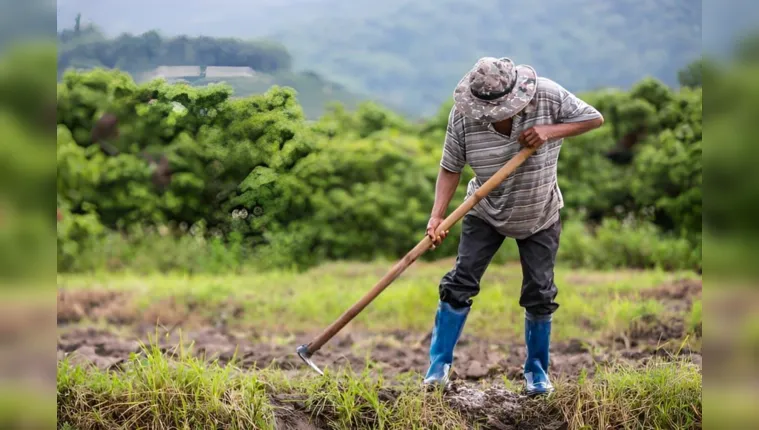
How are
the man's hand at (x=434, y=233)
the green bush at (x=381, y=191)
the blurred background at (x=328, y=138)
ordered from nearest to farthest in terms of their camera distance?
the blurred background at (x=328, y=138) < the man's hand at (x=434, y=233) < the green bush at (x=381, y=191)

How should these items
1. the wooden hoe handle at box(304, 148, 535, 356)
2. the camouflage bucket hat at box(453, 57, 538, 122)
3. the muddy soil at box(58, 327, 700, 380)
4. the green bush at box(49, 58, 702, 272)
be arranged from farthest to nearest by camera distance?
the green bush at box(49, 58, 702, 272) < the muddy soil at box(58, 327, 700, 380) < the wooden hoe handle at box(304, 148, 535, 356) < the camouflage bucket hat at box(453, 57, 538, 122)

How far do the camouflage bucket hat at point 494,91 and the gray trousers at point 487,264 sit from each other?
23.2 inches

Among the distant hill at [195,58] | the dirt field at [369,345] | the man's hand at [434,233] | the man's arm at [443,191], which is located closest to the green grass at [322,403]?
the dirt field at [369,345]

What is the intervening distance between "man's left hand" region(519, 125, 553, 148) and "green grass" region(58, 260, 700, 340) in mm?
2947

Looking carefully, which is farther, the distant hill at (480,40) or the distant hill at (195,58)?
the distant hill at (480,40)

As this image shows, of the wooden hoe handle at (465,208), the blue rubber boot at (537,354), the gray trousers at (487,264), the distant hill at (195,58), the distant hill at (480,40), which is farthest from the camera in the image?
the distant hill at (480,40)

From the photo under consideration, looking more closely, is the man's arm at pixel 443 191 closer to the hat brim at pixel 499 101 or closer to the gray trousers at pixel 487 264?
the gray trousers at pixel 487 264

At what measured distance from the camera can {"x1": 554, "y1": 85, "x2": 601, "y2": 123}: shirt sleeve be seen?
3.51 metres

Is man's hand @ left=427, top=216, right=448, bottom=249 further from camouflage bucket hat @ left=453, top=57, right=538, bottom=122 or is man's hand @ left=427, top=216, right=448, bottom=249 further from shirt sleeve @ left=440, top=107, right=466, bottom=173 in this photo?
camouflage bucket hat @ left=453, top=57, right=538, bottom=122

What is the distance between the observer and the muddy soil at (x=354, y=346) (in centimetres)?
503

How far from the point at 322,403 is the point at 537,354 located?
1060 millimetres

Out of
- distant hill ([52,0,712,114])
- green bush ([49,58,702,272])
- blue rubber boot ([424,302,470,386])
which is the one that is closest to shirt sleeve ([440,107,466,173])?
blue rubber boot ([424,302,470,386])

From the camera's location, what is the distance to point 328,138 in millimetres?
7242

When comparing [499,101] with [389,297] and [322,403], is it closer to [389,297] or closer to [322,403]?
[322,403]
